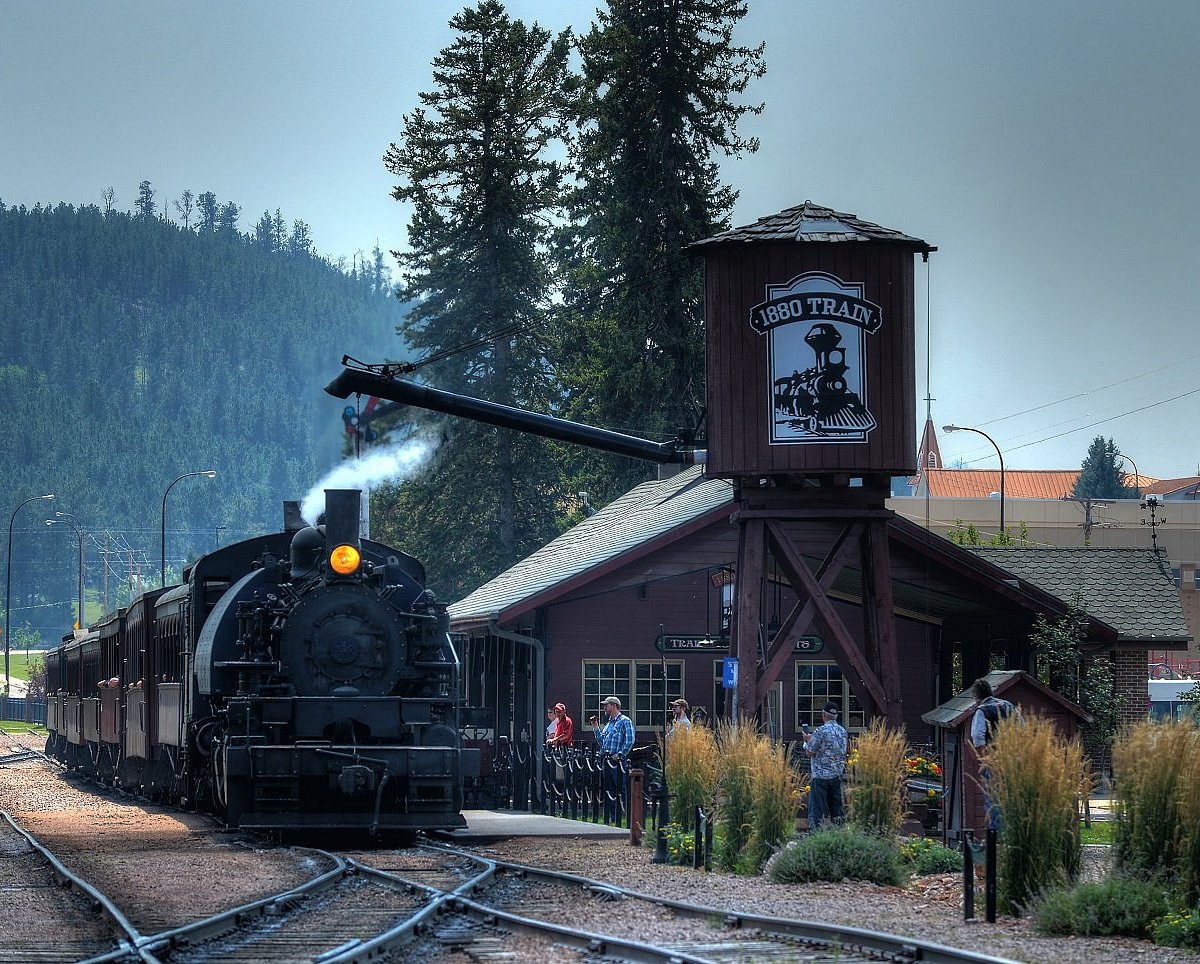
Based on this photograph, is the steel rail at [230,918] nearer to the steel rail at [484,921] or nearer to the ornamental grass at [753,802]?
the steel rail at [484,921]

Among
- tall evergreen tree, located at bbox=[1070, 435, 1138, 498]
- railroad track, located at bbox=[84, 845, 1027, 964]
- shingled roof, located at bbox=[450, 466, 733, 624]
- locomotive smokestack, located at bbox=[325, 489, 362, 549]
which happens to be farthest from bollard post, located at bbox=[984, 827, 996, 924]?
tall evergreen tree, located at bbox=[1070, 435, 1138, 498]

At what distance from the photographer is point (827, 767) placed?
63.0ft

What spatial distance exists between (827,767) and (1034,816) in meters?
6.05

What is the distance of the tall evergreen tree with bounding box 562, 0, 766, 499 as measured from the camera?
165 feet

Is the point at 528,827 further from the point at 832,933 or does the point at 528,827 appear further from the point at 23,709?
the point at 23,709

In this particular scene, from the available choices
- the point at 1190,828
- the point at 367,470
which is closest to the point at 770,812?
the point at 1190,828

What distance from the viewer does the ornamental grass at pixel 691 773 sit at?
61.5ft

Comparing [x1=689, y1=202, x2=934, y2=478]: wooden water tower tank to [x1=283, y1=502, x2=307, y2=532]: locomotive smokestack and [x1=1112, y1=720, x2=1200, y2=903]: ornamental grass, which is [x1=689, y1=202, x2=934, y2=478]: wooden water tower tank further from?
[x1=1112, y1=720, x2=1200, y2=903]: ornamental grass

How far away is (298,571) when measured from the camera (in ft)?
66.1

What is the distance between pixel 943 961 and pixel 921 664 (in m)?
22.5

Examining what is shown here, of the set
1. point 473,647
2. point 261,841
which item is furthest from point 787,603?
point 261,841

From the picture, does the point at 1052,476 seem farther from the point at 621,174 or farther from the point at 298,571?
the point at 298,571

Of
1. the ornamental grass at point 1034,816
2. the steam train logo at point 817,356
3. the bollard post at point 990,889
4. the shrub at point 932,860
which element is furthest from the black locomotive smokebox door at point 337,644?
the bollard post at point 990,889

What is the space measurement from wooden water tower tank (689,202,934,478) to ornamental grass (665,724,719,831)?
5.72 metres
